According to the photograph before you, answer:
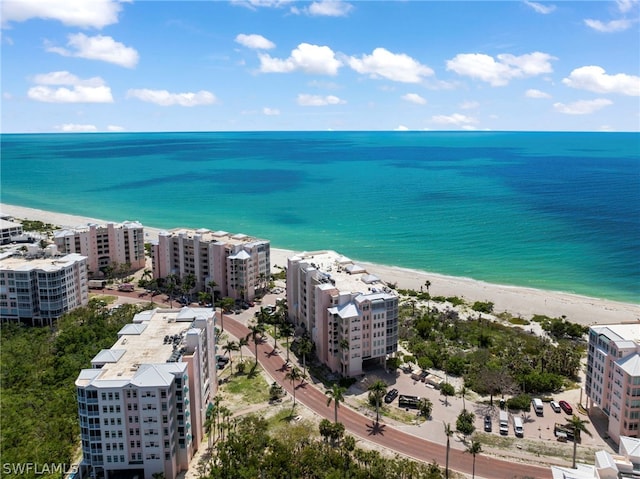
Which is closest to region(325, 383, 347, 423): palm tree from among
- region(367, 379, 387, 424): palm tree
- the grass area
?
region(367, 379, 387, 424): palm tree

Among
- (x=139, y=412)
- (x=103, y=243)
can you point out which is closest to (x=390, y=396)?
(x=139, y=412)

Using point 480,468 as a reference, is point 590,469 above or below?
above

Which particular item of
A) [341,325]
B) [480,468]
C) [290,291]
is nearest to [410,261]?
[290,291]

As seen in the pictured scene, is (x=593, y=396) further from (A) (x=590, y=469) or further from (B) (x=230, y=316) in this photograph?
(B) (x=230, y=316)

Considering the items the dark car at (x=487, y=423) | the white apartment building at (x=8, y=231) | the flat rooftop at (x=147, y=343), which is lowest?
the dark car at (x=487, y=423)

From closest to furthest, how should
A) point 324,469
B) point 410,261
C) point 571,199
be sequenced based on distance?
point 324,469, point 410,261, point 571,199

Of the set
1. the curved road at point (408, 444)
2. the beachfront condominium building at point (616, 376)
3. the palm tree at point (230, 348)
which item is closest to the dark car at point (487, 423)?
the curved road at point (408, 444)

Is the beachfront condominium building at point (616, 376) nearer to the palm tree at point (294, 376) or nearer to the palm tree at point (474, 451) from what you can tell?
the palm tree at point (474, 451)
